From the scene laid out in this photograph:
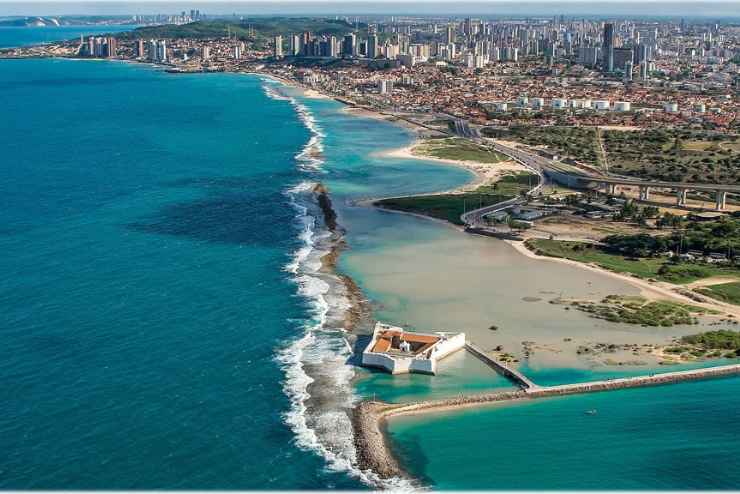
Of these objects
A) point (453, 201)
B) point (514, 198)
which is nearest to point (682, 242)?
point (514, 198)

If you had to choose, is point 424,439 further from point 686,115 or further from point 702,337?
point 686,115

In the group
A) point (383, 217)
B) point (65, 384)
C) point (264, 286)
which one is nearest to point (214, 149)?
point (383, 217)

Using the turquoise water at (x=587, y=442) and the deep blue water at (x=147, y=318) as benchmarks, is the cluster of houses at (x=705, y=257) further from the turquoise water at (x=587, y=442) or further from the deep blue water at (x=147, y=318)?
the deep blue water at (x=147, y=318)

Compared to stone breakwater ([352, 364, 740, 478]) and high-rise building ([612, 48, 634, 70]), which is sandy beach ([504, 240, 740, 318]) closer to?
stone breakwater ([352, 364, 740, 478])

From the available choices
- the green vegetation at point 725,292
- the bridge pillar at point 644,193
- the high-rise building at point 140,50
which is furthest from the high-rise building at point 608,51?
the green vegetation at point 725,292

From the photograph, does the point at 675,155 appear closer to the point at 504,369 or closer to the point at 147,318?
the point at 504,369

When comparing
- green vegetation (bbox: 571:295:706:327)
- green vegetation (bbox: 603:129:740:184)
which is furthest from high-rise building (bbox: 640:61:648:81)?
green vegetation (bbox: 571:295:706:327)
